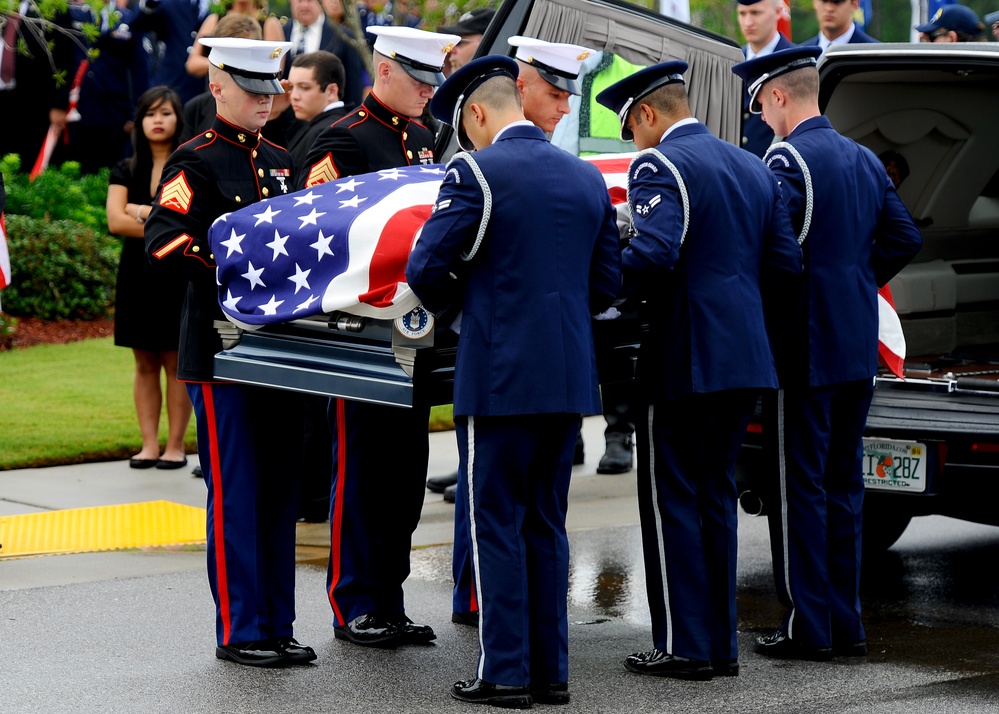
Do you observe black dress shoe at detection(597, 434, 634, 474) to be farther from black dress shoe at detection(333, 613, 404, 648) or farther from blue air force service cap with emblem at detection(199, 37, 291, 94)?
blue air force service cap with emblem at detection(199, 37, 291, 94)

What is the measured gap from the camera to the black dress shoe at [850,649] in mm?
5512

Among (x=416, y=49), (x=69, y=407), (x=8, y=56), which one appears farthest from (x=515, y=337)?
(x=8, y=56)

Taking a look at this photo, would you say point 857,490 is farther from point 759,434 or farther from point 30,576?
point 30,576

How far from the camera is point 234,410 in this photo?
5184 mm

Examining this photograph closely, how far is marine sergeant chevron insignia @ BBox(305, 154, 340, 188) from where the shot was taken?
575 cm

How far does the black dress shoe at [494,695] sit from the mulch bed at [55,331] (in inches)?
307

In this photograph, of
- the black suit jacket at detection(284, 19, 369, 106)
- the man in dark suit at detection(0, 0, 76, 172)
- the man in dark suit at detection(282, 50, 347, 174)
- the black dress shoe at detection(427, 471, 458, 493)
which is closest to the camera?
the man in dark suit at detection(282, 50, 347, 174)

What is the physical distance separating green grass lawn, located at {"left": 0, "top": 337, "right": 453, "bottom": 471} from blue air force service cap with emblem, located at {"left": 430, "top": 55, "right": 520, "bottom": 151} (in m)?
4.43

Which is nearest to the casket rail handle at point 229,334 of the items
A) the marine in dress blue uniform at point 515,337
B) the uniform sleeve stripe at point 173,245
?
the uniform sleeve stripe at point 173,245

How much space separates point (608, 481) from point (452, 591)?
8.59 feet

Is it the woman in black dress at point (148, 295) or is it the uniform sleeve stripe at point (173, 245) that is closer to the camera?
the uniform sleeve stripe at point (173, 245)

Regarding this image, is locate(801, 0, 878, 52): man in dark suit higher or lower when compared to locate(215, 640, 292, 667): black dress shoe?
higher

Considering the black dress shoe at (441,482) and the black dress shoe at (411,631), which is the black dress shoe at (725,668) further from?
the black dress shoe at (441,482)

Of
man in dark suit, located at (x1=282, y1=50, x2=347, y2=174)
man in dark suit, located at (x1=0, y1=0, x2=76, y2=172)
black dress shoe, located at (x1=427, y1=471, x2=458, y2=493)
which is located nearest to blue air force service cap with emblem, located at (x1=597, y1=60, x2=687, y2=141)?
man in dark suit, located at (x1=282, y1=50, x2=347, y2=174)
